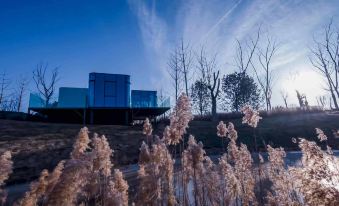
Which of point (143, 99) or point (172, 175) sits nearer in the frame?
point (172, 175)

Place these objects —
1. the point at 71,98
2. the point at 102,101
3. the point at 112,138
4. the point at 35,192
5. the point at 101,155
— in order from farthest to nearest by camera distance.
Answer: the point at 71,98, the point at 102,101, the point at 112,138, the point at 101,155, the point at 35,192

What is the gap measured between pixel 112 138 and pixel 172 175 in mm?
13612

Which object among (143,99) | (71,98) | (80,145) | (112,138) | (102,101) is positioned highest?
(71,98)

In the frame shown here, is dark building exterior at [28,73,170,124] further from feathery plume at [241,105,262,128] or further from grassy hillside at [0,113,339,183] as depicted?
feathery plume at [241,105,262,128]

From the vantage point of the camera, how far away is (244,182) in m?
4.52

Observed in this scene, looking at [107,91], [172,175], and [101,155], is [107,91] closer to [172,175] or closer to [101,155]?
[172,175]

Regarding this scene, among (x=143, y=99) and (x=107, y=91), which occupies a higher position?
(x=107, y=91)

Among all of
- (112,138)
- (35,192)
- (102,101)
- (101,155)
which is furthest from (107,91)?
(35,192)

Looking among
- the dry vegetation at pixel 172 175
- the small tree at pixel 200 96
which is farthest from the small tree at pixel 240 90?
the dry vegetation at pixel 172 175

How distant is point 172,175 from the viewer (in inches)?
170

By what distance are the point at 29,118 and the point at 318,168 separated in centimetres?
2605

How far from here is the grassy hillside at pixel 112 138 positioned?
12.5 m

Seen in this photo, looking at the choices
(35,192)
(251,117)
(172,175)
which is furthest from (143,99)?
(35,192)

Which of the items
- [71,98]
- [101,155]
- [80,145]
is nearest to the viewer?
[80,145]
